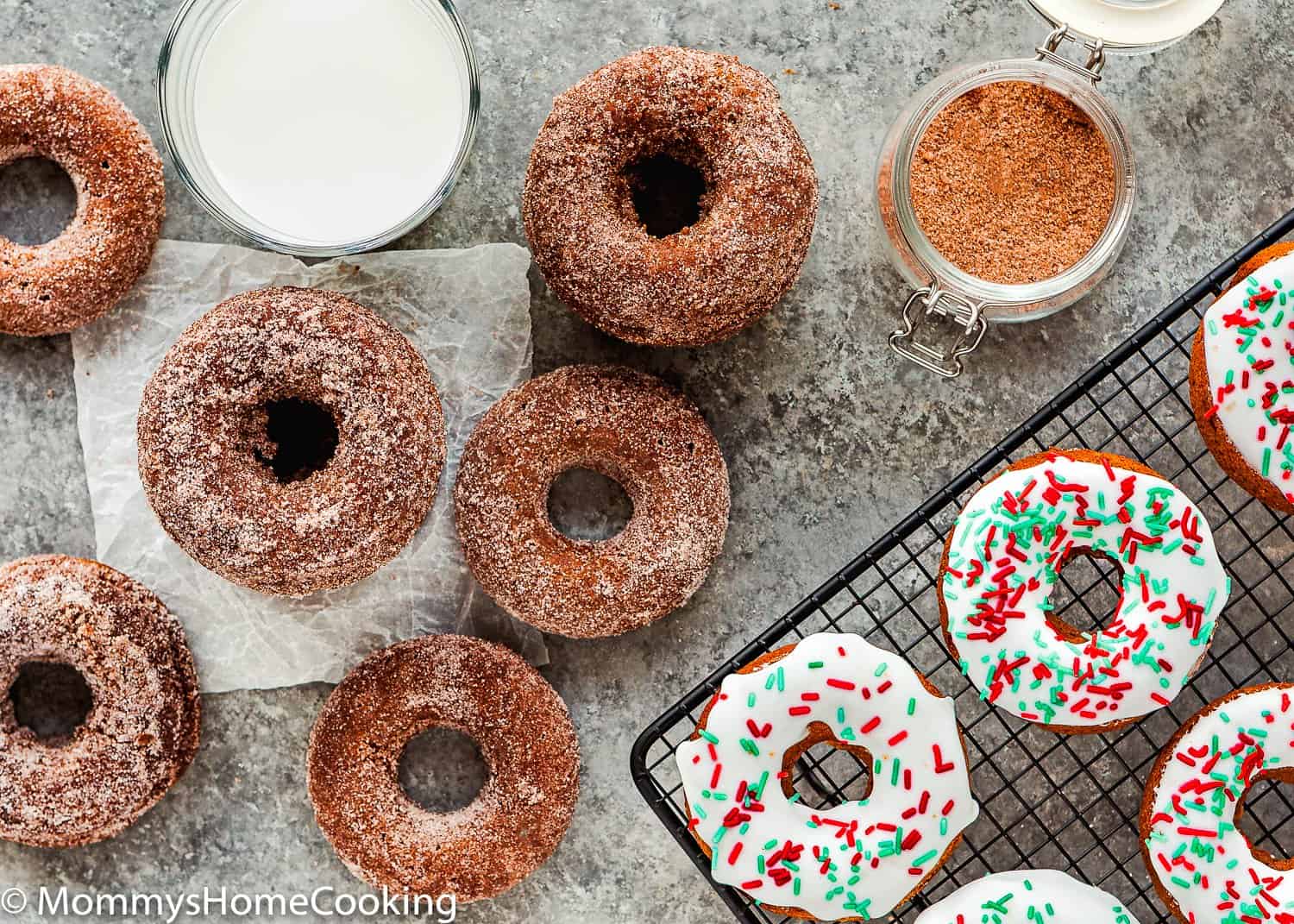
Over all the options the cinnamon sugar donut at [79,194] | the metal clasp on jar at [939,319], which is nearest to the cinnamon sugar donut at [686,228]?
the metal clasp on jar at [939,319]

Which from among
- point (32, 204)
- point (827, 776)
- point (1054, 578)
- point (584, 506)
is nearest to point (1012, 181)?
point (1054, 578)

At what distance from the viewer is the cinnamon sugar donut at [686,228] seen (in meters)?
1.73

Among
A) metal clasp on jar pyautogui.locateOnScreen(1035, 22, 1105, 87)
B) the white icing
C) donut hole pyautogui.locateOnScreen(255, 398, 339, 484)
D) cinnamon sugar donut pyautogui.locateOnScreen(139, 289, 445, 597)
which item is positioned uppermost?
metal clasp on jar pyautogui.locateOnScreen(1035, 22, 1105, 87)

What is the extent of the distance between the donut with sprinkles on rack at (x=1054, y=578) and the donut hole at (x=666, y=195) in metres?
0.69

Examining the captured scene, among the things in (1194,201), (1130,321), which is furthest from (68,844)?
(1194,201)

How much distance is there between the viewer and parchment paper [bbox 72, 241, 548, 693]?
6.48 feet

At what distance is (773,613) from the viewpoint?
6.56 ft

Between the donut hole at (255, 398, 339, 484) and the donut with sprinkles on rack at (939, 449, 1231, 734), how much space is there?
103cm

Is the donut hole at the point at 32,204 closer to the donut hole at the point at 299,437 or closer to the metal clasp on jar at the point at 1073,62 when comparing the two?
the donut hole at the point at 299,437

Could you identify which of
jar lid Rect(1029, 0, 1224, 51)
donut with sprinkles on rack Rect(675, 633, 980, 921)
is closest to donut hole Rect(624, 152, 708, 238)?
jar lid Rect(1029, 0, 1224, 51)

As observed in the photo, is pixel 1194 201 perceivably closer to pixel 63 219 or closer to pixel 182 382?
pixel 182 382

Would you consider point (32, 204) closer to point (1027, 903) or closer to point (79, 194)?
point (79, 194)

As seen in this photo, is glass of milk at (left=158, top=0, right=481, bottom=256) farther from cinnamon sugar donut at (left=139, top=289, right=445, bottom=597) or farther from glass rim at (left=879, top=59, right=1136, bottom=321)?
glass rim at (left=879, top=59, right=1136, bottom=321)

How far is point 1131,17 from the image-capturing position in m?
1.75
